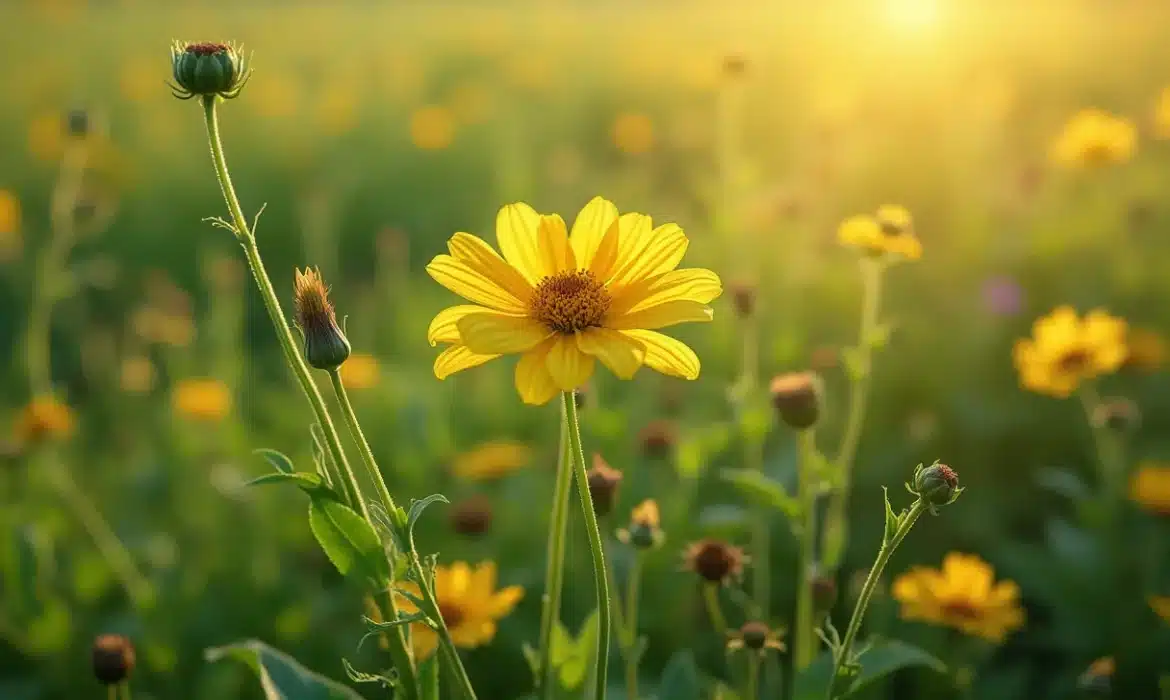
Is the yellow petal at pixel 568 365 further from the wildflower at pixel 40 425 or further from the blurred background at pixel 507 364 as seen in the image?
the wildflower at pixel 40 425

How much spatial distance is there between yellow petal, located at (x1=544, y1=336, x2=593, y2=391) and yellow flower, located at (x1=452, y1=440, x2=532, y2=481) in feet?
5.15

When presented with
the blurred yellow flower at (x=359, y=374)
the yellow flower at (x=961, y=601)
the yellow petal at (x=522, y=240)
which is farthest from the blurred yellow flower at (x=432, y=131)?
the yellow petal at (x=522, y=240)

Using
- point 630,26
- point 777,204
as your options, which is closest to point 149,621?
point 777,204

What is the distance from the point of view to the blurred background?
2.43 metres

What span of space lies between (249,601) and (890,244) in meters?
1.70

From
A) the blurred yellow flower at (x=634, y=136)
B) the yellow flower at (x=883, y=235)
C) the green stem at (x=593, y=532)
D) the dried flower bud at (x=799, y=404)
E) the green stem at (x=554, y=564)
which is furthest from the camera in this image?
the blurred yellow flower at (x=634, y=136)

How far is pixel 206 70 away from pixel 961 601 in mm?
1637

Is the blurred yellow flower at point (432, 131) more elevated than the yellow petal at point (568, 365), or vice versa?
the blurred yellow flower at point (432, 131)

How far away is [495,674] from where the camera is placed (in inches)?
91.2

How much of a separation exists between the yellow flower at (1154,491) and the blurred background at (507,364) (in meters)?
0.13

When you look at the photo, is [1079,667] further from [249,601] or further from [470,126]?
[470,126]

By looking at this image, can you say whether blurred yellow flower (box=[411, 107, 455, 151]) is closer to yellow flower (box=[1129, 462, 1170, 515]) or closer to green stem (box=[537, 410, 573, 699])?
yellow flower (box=[1129, 462, 1170, 515])

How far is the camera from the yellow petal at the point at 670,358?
1.12m

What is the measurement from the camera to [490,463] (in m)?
2.69
